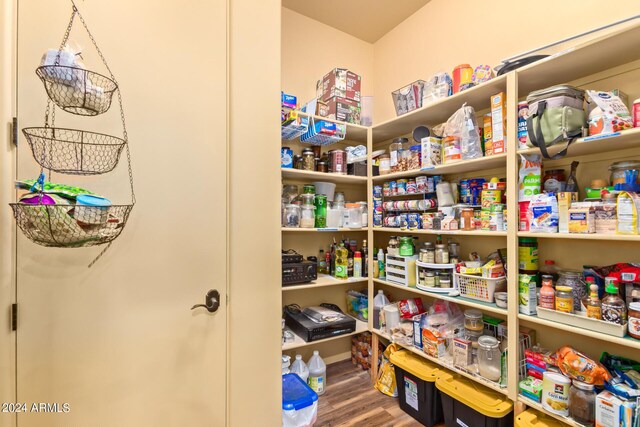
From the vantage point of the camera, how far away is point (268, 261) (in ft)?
4.66

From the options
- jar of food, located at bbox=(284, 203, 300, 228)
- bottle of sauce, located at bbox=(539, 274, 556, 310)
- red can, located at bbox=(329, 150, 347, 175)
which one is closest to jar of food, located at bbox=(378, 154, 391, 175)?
red can, located at bbox=(329, 150, 347, 175)

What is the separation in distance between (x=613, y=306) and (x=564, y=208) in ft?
1.51

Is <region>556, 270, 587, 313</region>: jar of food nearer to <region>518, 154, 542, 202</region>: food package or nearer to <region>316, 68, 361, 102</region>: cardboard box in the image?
<region>518, 154, 542, 202</region>: food package

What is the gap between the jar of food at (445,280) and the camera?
1.87 metres

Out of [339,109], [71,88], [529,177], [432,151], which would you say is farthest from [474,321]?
[71,88]

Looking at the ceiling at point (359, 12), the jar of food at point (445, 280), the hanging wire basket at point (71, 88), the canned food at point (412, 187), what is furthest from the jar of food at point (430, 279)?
the ceiling at point (359, 12)

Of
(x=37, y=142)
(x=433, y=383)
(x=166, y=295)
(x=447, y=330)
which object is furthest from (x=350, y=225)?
(x=37, y=142)

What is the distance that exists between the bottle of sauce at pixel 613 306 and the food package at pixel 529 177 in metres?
0.50

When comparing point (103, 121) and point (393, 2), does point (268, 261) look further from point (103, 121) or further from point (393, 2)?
point (393, 2)

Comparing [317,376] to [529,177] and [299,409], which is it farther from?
[529,177]

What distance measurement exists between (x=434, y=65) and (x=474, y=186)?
1198mm

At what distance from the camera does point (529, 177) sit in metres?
1.45

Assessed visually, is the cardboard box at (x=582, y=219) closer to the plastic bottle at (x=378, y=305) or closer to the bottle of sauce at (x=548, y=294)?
the bottle of sauce at (x=548, y=294)

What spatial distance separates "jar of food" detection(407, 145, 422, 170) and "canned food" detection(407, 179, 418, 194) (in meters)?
0.11
